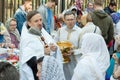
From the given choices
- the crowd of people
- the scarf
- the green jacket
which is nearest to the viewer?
the crowd of people

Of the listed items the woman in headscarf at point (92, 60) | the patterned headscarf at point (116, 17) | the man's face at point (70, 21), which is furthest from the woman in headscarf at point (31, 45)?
the patterned headscarf at point (116, 17)

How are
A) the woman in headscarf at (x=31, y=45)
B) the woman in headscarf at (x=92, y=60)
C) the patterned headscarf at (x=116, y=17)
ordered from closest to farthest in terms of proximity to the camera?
the woman in headscarf at (x=92, y=60) < the woman in headscarf at (x=31, y=45) < the patterned headscarf at (x=116, y=17)

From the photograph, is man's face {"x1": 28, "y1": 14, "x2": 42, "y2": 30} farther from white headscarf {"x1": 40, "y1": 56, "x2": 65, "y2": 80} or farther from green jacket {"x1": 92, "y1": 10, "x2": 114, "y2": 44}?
green jacket {"x1": 92, "y1": 10, "x2": 114, "y2": 44}

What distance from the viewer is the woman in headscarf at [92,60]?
5914 millimetres

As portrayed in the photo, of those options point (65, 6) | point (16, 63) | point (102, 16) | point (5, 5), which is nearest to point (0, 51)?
point (16, 63)

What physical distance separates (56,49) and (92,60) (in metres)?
0.82

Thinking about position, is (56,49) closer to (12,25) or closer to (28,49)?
(28,49)

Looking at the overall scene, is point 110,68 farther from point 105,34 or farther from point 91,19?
point 105,34

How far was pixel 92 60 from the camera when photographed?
6.15m

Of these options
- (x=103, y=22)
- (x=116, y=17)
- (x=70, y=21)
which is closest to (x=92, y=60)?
(x=70, y=21)

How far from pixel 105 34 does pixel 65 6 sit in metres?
4.47

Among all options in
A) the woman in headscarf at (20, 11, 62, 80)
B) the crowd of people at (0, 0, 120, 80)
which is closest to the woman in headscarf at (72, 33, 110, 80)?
the crowd of people at (0, 0, 120, 80)

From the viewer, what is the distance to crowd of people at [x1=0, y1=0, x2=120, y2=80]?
5016 millimetres

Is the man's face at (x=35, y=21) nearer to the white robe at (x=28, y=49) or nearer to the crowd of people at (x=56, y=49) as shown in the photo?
the crowd of people at (x=56, y=49)
